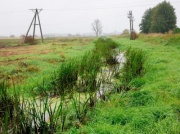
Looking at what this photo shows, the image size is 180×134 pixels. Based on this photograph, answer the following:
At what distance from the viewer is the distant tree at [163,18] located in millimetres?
56781

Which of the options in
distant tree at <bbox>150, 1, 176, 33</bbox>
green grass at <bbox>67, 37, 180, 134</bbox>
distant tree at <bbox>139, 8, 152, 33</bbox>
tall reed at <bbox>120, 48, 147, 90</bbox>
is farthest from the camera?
distant tree at <bbox>139, 8, 152, 33</bbox>

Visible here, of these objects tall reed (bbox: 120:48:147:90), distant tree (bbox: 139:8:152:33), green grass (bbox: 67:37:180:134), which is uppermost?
distant tree (bbox: 139:8:152:33)

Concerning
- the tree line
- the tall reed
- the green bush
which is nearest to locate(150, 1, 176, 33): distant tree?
the tree line

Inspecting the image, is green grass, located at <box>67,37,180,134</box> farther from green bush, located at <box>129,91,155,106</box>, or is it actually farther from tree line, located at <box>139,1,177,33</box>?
tree line, located at <box>139,1,177,33</box>

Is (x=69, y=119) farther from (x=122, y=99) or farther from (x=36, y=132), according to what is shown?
(x=122, y=99)

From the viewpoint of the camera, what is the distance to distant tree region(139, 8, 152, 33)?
63.6 metres

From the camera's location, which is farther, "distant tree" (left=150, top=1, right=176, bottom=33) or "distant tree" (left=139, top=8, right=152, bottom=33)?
"distant tree" (left=139, top=8, right=152, bottom=33)

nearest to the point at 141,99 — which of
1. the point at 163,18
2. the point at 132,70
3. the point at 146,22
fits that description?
the point at 132,70

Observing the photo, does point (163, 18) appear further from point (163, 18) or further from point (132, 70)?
point (132, 70)

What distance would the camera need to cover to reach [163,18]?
57.1m

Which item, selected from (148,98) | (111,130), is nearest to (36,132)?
(111,130)

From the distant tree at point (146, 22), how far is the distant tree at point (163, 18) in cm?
423

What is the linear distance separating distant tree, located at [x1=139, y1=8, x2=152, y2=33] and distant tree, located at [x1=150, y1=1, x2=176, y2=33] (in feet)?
13.9

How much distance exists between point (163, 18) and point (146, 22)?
805 cm
